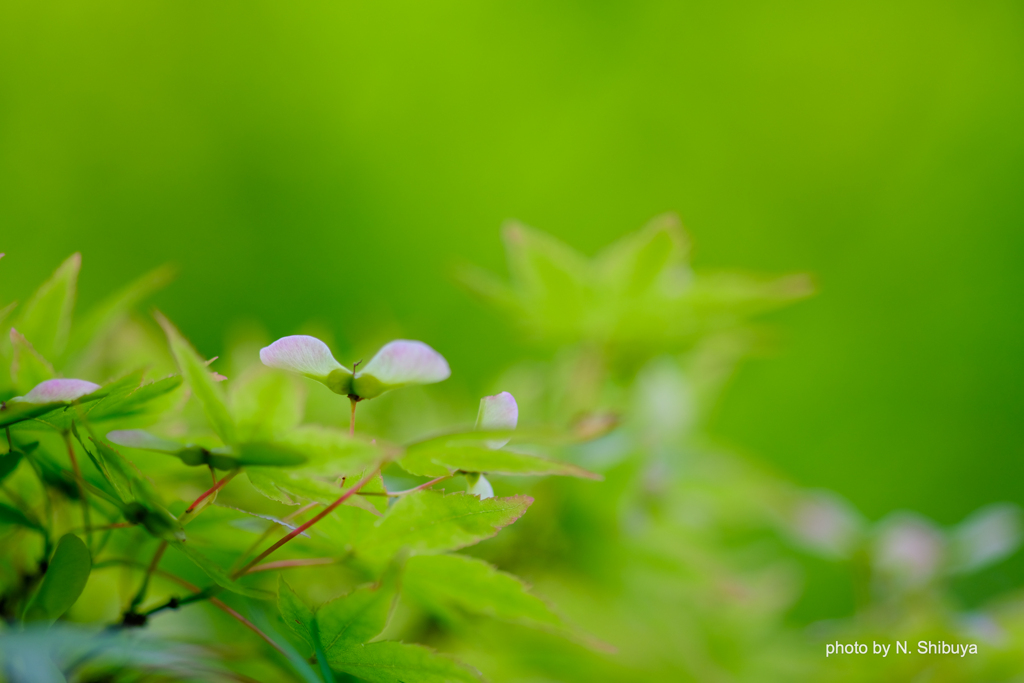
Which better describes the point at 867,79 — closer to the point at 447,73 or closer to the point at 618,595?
the point at 447,73

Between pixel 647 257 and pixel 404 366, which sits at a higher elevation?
pixel 647 257

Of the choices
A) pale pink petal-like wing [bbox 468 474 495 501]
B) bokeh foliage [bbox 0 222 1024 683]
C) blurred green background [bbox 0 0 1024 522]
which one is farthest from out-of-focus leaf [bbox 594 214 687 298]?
blurred green background [bbox 0 0 1024 522]

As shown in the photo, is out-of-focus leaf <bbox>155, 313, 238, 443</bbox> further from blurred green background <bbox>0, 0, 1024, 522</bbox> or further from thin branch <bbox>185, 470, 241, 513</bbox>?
blurred green background <bbox>0, 0, 1024, 522</bbox>

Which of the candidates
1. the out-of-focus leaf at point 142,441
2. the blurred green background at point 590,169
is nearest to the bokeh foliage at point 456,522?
the out-of-focus leaf at point 142,441

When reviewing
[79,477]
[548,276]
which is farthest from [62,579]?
[548,276]

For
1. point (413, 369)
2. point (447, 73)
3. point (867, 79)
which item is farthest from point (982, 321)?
point (413, 369)

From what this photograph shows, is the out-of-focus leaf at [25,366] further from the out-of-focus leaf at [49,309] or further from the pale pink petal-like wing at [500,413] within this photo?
the pale pink petal-like wing at [500,413]

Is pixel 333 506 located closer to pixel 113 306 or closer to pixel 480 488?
pixel 480 488
